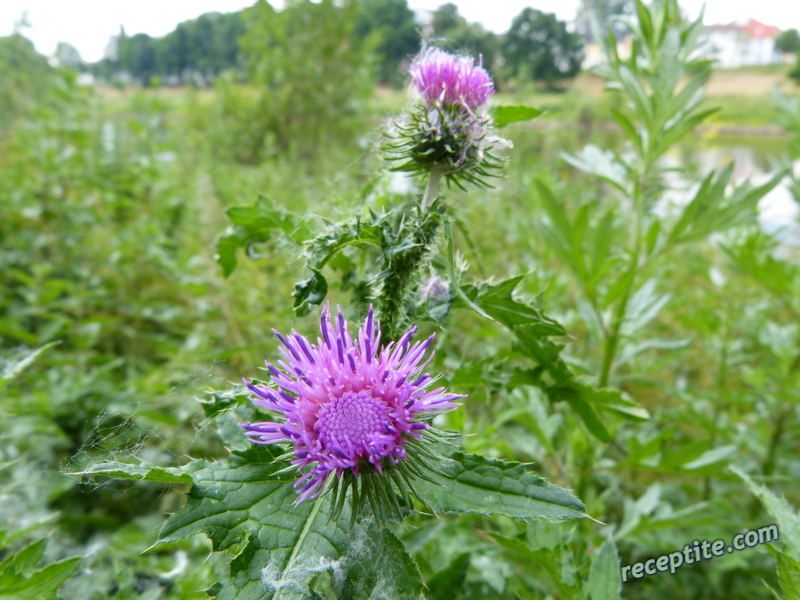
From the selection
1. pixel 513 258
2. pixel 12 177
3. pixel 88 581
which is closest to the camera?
pixel 88 581

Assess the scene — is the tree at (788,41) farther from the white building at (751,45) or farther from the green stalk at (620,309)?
the green stalk at (620,309)

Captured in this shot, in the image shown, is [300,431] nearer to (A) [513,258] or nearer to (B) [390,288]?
(B) [390,288]

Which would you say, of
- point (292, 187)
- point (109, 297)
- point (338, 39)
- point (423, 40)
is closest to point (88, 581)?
point (423, 40)

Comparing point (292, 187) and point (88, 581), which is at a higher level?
point (292, 187)

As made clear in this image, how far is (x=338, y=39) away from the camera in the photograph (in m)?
10.6

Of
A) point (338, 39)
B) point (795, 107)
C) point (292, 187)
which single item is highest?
point (338, 39)

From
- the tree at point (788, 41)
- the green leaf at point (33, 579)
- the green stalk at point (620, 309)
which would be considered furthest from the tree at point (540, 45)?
the tree at point (788, 41)

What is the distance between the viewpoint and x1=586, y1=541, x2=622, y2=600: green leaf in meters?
0.97

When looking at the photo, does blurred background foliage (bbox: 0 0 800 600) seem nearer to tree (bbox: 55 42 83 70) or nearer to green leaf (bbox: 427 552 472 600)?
green leaf (bbox: 427 552 472 600)

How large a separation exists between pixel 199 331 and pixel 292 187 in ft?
8.45

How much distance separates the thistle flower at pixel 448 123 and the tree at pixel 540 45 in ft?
16.4

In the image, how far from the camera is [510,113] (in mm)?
1132

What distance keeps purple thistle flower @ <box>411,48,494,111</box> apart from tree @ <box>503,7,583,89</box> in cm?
498

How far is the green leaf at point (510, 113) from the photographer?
Answer: 1.12 m
